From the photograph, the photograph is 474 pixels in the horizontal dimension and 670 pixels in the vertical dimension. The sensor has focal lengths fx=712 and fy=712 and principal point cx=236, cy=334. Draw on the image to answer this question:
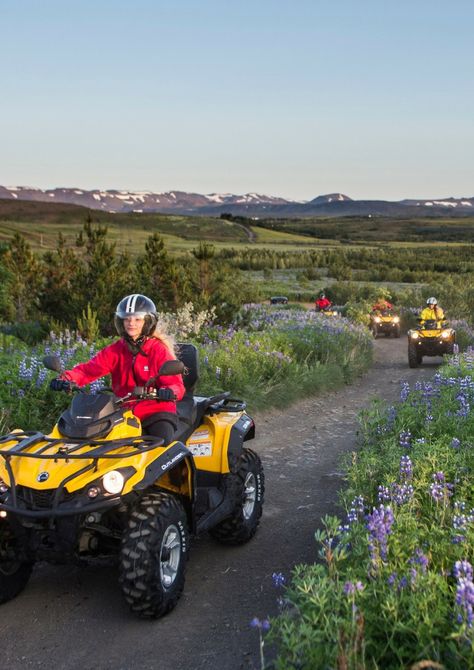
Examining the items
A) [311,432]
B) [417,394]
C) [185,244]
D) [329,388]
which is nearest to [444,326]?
[329,388]

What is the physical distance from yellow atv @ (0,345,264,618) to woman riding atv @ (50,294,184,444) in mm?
174

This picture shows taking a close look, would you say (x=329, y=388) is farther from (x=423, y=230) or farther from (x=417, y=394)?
(x=423, y=230)

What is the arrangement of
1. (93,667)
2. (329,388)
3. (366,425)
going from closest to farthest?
(93,667), (366,425), (329,388)

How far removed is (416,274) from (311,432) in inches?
1884

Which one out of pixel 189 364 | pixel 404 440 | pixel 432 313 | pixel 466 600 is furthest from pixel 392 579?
pixel 432 313

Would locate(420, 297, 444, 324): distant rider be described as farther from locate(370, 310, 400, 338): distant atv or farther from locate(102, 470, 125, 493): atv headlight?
locate(102, 470, 125, 493): atv headlight

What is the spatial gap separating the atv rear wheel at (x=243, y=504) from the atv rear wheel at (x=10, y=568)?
153cm

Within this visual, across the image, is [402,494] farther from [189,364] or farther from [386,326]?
[386,326]

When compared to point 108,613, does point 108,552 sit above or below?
above

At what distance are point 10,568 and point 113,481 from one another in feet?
3.38

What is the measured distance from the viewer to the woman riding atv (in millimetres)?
5013

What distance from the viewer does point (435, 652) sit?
2.87 m

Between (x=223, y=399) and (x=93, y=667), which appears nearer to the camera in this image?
(x=93, y=667)

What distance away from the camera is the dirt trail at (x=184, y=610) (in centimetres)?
400
